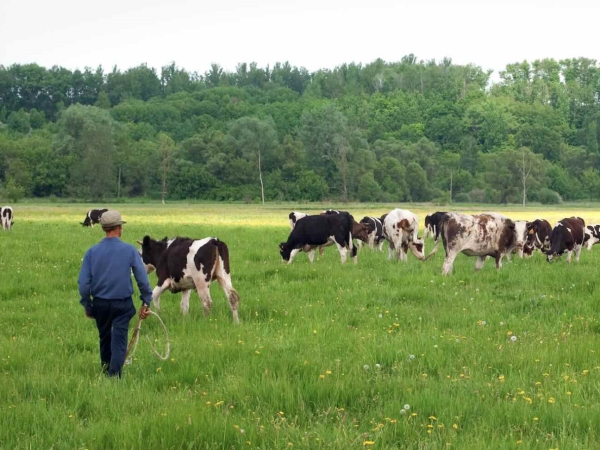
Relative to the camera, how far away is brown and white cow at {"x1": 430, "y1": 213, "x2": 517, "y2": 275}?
1864 centimetres

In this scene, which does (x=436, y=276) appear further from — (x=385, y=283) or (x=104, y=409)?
(x=104, y=409)

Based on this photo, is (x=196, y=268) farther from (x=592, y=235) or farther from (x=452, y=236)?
(x=592, y=235)

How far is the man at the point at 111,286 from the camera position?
27.8ft

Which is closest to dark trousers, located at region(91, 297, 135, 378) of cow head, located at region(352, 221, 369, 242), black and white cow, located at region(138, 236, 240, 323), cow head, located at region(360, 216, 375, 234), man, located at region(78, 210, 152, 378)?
man, located at region(78, 210, 152, 378)

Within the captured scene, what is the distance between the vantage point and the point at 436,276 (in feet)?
56.2

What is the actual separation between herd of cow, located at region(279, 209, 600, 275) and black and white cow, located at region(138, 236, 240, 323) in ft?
25.2

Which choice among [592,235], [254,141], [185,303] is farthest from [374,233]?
[254,141]

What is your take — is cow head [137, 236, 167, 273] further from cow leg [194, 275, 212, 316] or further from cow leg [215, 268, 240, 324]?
cow leg [215, 268, 240, 324]

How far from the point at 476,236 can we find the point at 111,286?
41.8ft

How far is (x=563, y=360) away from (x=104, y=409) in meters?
5.90

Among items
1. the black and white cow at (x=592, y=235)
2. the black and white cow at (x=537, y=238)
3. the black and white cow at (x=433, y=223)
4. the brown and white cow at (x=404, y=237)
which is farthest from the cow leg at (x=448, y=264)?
the black and white cow at (x=592, y=235)

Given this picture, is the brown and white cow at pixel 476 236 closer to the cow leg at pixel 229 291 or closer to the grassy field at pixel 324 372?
the grassy field at pixel 324 372

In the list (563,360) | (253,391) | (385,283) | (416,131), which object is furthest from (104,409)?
(416,131)

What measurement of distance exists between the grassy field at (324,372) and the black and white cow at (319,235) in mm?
5434
